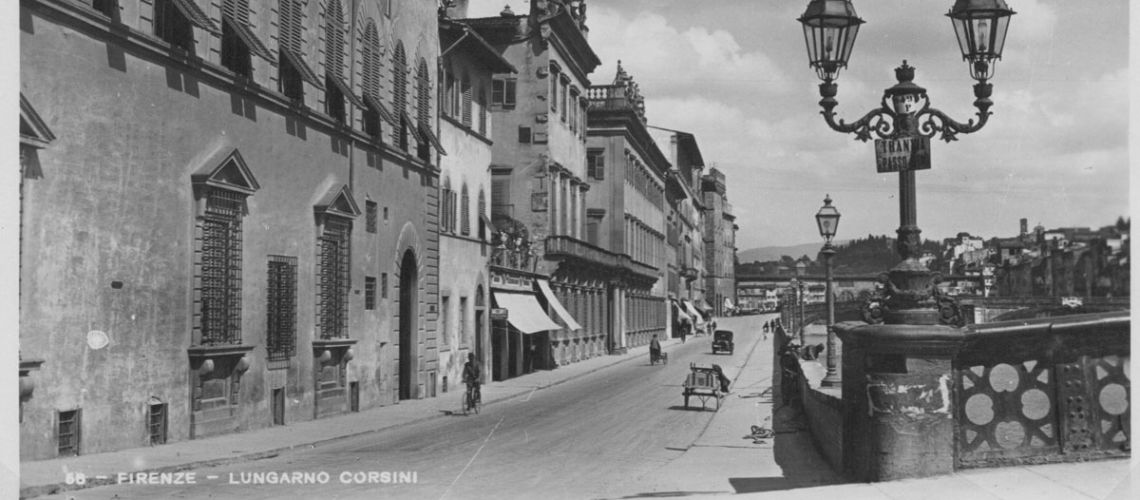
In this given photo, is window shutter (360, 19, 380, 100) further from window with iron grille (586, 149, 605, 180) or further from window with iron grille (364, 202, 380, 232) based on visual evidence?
window with iron grille (586, 149, 605, 180)

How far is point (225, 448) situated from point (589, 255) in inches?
1533

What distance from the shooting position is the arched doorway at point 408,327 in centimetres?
3077

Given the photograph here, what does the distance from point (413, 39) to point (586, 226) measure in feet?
111

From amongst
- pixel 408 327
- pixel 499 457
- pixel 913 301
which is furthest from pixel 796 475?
pixel 408 327

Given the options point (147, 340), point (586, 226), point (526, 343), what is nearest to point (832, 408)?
point (147, 340)

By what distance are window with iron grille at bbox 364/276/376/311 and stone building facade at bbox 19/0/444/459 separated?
0.07m

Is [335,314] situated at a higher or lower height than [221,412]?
higher

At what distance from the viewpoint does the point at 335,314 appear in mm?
25125

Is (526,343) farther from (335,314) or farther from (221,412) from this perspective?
(221,412)

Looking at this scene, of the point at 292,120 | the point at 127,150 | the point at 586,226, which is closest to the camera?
the point at 127,150

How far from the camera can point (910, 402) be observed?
10.4 meters

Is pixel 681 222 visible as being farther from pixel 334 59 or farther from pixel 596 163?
pixel 334 59

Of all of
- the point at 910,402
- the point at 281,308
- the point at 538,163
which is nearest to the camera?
the point at 910,402

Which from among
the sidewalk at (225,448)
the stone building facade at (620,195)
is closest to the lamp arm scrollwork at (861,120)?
the sidewalk at (225,448)
